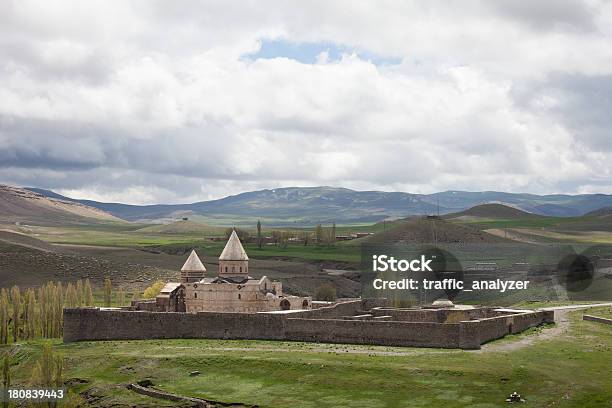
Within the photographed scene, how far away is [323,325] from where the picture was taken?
7119cm

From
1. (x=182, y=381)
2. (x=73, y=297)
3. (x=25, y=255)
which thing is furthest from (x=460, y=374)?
(x=25, y=255)

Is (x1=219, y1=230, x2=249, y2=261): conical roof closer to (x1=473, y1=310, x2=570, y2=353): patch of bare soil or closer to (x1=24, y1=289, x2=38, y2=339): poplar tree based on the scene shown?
(x1=24, y1=289, x2=38, y2=339): poplar tree

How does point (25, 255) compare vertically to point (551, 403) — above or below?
above

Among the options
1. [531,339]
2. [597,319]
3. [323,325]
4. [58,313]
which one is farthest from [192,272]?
[597,319]

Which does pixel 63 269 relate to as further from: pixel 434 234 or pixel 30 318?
pixel 434 234

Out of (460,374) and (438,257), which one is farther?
(438,257)

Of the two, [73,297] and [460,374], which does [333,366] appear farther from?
[73,297]

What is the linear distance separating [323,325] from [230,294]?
1399cm

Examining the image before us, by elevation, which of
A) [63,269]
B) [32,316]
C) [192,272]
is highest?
[63,269]

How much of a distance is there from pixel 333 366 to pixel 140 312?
78.1ft

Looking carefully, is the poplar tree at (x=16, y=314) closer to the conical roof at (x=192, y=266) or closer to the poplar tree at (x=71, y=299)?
the poplar tree at (x=71, y=299)

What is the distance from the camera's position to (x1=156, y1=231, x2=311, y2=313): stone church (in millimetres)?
82688

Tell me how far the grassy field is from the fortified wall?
1.67 meters

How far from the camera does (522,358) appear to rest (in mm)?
61188
